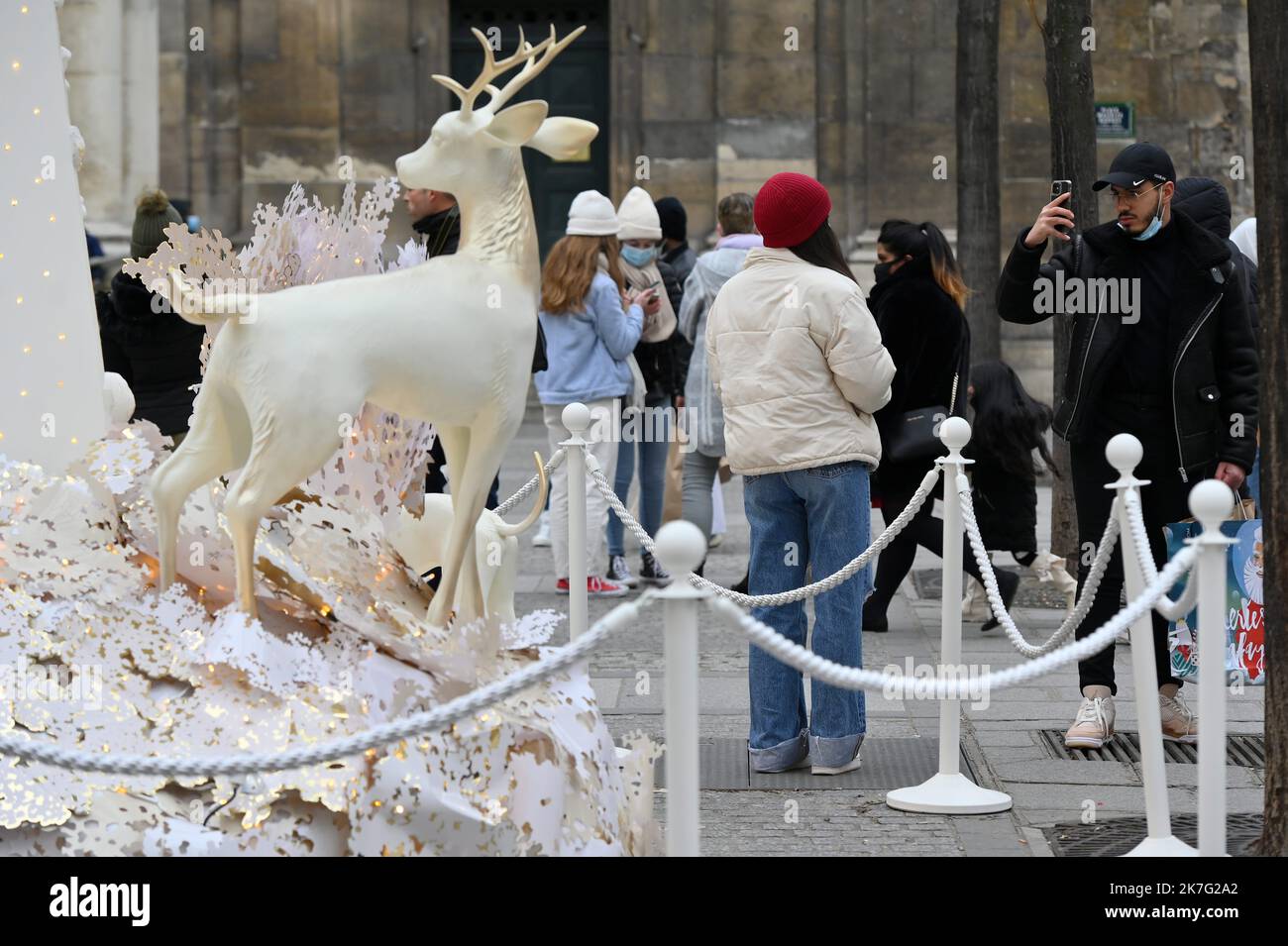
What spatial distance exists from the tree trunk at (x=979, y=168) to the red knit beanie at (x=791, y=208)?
567cm

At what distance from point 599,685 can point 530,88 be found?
36.9 feet

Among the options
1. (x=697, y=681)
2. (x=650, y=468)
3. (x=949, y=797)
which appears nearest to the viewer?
(x=697, y=681)

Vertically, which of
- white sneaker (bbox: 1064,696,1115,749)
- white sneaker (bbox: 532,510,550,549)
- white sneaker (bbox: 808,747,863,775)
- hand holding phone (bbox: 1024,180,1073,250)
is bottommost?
white sneaker (bbox: 808,747,863,775)

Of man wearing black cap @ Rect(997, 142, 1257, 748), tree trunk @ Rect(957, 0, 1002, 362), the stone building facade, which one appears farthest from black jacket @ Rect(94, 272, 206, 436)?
the stone building facade

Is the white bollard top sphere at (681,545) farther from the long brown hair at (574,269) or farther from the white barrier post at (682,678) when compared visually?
the long brown hair at (574,269)

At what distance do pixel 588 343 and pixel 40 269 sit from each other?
4.30 meters

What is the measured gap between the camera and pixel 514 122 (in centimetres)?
512

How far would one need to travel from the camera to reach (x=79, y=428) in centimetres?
578

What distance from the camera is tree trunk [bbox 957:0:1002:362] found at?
39.1 feet

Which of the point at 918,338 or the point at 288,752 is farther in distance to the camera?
the point at 918,338

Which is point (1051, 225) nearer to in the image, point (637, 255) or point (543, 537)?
point (637, 255)

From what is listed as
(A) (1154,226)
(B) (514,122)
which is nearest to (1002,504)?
(A) (1154,226)

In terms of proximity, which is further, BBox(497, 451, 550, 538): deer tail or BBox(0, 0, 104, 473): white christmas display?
BBox(0, 0, 104, 473): white christmas display

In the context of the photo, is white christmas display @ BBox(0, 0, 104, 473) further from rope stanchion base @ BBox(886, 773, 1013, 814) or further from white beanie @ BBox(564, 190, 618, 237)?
white beanie @ BBox(564, 190, 618, 237)
